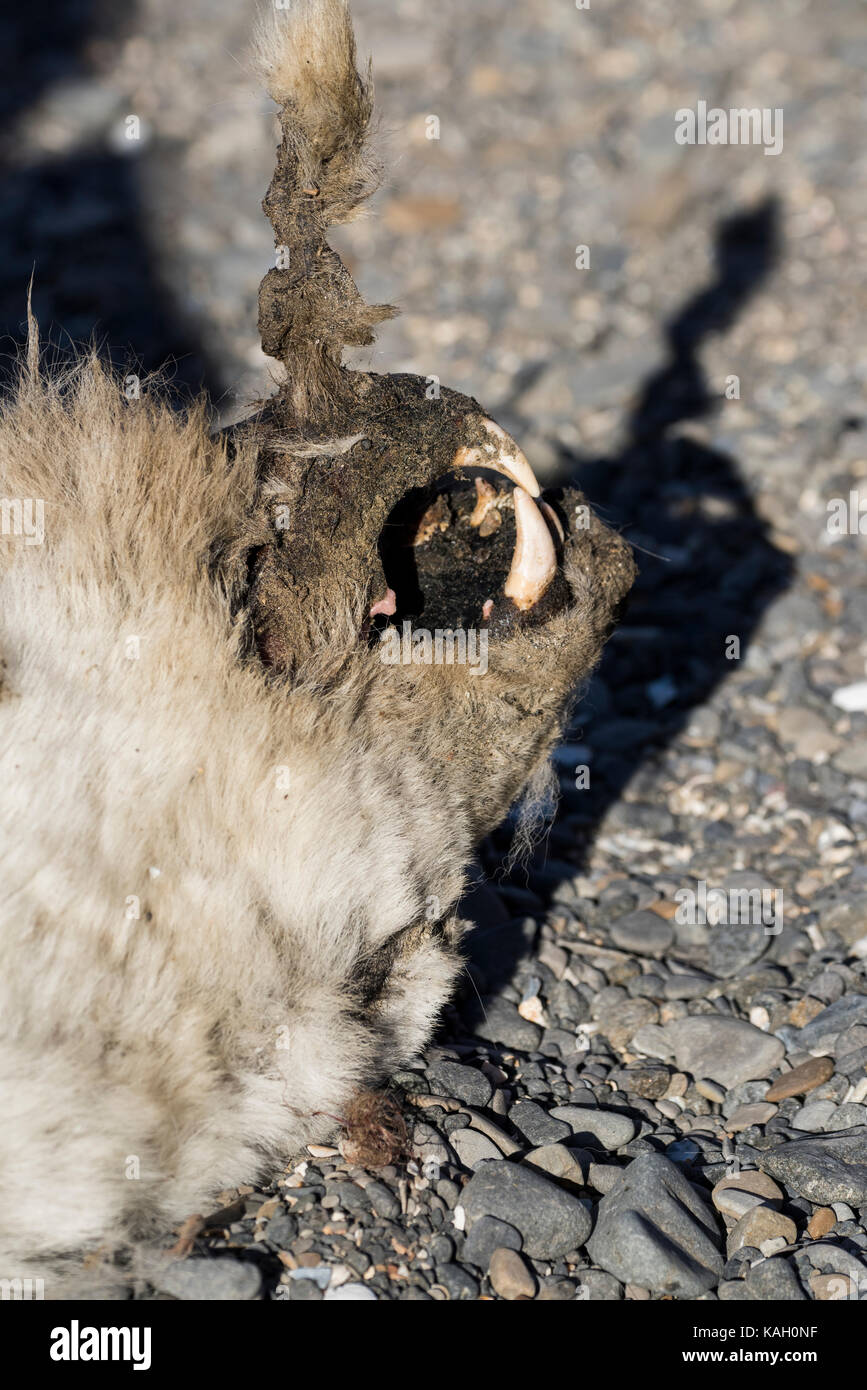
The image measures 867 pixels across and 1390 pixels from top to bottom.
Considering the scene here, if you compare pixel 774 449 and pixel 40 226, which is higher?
pixel 40 226

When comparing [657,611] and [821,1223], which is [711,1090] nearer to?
[821,1223]

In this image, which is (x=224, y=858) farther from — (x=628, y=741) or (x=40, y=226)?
(x=40, y=226)

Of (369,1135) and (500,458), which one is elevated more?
(500,458)

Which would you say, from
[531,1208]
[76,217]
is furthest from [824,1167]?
[76,217]

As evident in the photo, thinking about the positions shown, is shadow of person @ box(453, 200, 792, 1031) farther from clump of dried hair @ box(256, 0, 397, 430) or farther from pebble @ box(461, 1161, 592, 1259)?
clump of dried hair @ box(256, 0, 397, 430)
